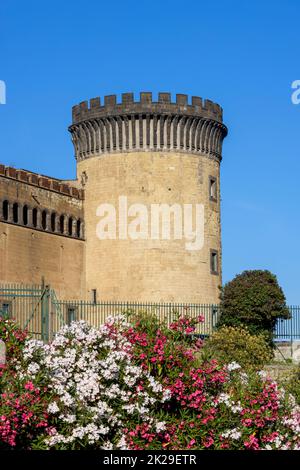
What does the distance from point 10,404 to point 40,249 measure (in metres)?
27.4

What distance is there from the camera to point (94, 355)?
14.3 m

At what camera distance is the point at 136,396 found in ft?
45.3

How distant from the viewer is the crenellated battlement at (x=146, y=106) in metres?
42.1

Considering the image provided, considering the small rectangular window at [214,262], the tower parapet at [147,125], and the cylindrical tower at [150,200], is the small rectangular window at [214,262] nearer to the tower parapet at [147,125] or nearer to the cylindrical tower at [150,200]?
the cylindrical tower at [150,200]

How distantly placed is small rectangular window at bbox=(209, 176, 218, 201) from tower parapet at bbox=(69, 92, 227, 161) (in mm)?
1116

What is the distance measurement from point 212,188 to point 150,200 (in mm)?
3696

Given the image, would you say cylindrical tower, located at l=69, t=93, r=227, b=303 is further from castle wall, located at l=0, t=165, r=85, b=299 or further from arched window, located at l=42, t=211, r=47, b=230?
arched window, located at l=42, t=211, r=47, b=230

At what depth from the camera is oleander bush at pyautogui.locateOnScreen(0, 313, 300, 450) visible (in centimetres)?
1310

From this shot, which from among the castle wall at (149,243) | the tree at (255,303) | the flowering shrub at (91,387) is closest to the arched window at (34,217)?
the castle wall at (149,243)

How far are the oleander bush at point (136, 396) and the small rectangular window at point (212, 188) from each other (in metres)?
28.3

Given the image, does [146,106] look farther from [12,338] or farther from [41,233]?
[12,338]

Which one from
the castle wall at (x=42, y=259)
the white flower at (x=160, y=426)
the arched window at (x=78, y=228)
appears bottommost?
the white flower at (x=160, y=426)

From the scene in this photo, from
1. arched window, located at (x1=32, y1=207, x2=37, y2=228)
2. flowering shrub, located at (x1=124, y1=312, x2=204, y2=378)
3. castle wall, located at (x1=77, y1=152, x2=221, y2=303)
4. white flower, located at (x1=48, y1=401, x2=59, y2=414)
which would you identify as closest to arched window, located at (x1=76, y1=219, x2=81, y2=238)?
castle wall, located at (x1=77, y1=152, x2=221, y2=303)

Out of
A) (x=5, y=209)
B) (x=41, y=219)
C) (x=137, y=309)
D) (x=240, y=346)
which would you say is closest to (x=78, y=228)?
(x=41, y=219)
